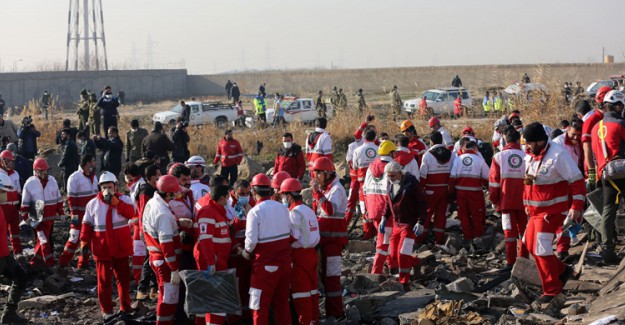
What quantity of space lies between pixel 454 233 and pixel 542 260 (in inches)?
188

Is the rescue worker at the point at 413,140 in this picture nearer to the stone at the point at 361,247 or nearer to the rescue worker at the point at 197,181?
the stone at the point at 361,247

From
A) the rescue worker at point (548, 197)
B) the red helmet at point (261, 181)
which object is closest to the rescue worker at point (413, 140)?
the rescue worker at point (548, 197)

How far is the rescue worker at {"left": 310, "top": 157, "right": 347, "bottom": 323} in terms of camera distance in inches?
381

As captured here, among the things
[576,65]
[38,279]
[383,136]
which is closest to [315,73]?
[576,65]

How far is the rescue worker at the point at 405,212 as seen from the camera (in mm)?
10484

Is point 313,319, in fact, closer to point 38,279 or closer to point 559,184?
point 559,184

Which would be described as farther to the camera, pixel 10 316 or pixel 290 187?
pixel 10 316

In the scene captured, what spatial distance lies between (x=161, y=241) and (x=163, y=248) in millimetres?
78

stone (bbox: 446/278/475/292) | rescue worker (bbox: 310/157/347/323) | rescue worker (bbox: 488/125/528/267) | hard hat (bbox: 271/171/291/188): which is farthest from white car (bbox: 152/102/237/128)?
stone (bbox: 446/278/475/292)

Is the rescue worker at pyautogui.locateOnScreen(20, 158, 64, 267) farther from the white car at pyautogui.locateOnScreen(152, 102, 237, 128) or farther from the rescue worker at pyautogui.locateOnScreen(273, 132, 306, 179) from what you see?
the white car at pyautogui.locateOnScreen(152, 102, 237, 128)

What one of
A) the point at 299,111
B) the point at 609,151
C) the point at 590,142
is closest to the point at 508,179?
the point at 590,142

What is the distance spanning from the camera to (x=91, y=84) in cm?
5438

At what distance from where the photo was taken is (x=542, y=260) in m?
8.88

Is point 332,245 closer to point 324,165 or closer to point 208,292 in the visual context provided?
point 324,165
